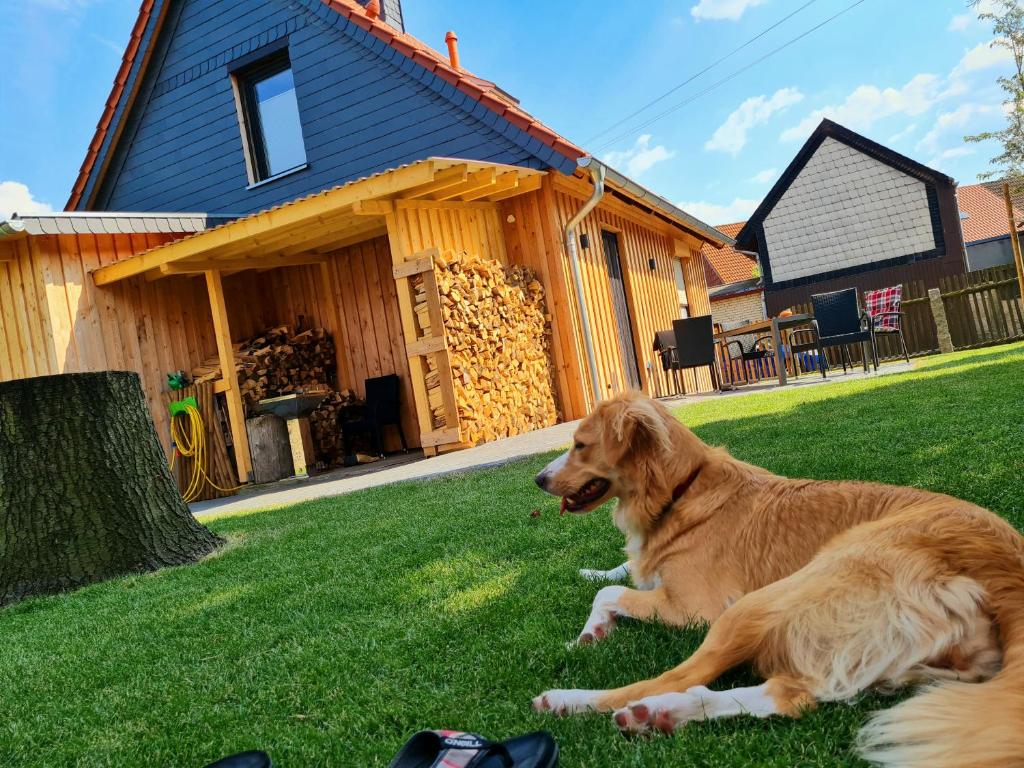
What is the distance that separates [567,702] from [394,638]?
975 mm

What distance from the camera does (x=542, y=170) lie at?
10.2m

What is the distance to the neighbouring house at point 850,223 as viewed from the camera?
23375 millimetres

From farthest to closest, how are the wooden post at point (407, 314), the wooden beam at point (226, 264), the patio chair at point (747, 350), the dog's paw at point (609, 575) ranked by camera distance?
the patio chair at point (747, 350) < the wooden beam at point (226, 264) < the wooden post at point (407, 314) < the dog's paw at point (609, 575)

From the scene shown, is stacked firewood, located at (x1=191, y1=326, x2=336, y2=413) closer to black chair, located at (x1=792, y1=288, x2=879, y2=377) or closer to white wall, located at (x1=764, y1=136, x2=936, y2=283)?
black chair, located at (x1=792, y1=288, x2=879, y2=377)

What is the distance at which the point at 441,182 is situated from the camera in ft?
28.0

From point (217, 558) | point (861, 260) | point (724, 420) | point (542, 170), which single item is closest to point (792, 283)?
point (861, 260)

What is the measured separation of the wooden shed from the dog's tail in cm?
719

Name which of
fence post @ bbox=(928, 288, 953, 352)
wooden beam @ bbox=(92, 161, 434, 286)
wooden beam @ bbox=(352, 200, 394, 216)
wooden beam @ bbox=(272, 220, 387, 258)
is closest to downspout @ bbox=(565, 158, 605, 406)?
wooden beam @ bbox=(272, 220, 387, 258)

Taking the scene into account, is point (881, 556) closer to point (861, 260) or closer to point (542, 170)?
point (542, 170)

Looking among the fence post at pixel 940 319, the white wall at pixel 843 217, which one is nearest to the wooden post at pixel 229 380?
the fence post at pixel 940 319

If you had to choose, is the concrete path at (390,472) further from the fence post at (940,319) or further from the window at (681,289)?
the fence post at (940,319)

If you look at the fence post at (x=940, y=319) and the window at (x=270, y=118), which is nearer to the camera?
the window at (x=270, y=118)

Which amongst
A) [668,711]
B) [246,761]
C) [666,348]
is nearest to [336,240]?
[666,348]

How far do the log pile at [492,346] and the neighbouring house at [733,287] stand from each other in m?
18.8
